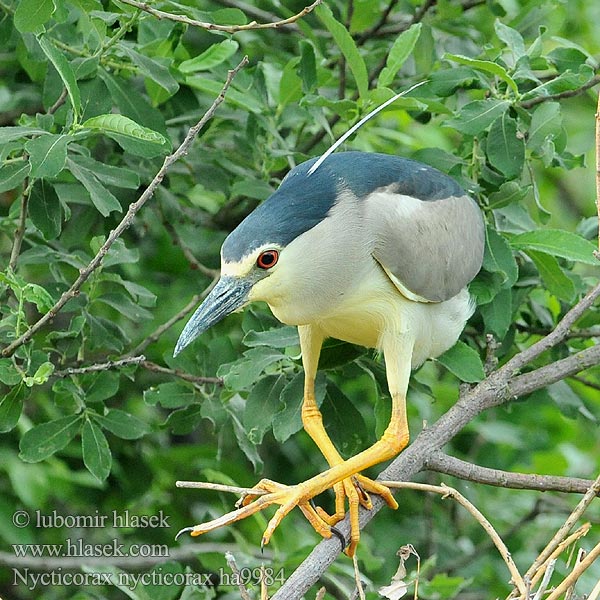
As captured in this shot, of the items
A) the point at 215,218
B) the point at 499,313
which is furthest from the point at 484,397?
the point at 215,218

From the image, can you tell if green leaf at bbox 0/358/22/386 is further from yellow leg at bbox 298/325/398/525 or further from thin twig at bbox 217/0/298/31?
thin twig at bbox 217/0/298/31

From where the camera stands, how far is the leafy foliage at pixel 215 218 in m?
2.27

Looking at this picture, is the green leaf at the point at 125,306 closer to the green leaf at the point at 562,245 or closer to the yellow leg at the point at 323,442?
the yellow leg at the point at 323,442

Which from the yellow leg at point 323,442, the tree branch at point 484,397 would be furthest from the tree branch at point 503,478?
the yellow leg at point 323,442

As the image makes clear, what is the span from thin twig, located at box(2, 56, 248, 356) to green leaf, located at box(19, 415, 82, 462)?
30 centimetres

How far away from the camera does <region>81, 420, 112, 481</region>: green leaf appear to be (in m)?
2.27

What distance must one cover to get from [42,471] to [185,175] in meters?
1.12

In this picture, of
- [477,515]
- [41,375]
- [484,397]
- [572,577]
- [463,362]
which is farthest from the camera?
[463,362]

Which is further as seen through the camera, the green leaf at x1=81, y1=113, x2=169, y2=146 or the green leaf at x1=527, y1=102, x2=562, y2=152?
the green leaf at x1=527, y1=102, x2=562, y2=152

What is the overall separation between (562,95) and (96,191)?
3.85ft

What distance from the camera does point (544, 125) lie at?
7.95 ft

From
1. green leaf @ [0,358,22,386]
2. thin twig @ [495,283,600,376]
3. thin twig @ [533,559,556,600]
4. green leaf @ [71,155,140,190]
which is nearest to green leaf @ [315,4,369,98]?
green leaf @ [71,155,140,190]

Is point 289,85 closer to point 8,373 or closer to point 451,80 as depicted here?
point 451,80

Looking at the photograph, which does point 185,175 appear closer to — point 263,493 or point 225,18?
point 225,18
